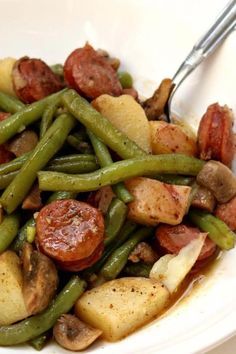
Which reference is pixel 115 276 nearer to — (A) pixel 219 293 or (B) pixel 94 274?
(B) pixel 94 274

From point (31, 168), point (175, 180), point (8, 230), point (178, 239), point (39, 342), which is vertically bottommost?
point (39, 342)

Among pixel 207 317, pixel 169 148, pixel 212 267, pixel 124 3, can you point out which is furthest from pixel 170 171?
pixel 124 3

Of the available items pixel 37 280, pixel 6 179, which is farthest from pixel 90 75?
pixel 37 280

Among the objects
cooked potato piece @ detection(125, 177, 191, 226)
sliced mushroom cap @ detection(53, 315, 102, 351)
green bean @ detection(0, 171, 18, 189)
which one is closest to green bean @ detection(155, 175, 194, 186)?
cooked potato piece @ detection(125, 177, 191, 226)

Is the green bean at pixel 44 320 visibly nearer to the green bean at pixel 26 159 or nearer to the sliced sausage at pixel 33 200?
the sliced sausage at pixel 33 200

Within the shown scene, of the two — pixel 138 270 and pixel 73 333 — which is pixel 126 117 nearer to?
pixel 138 270
